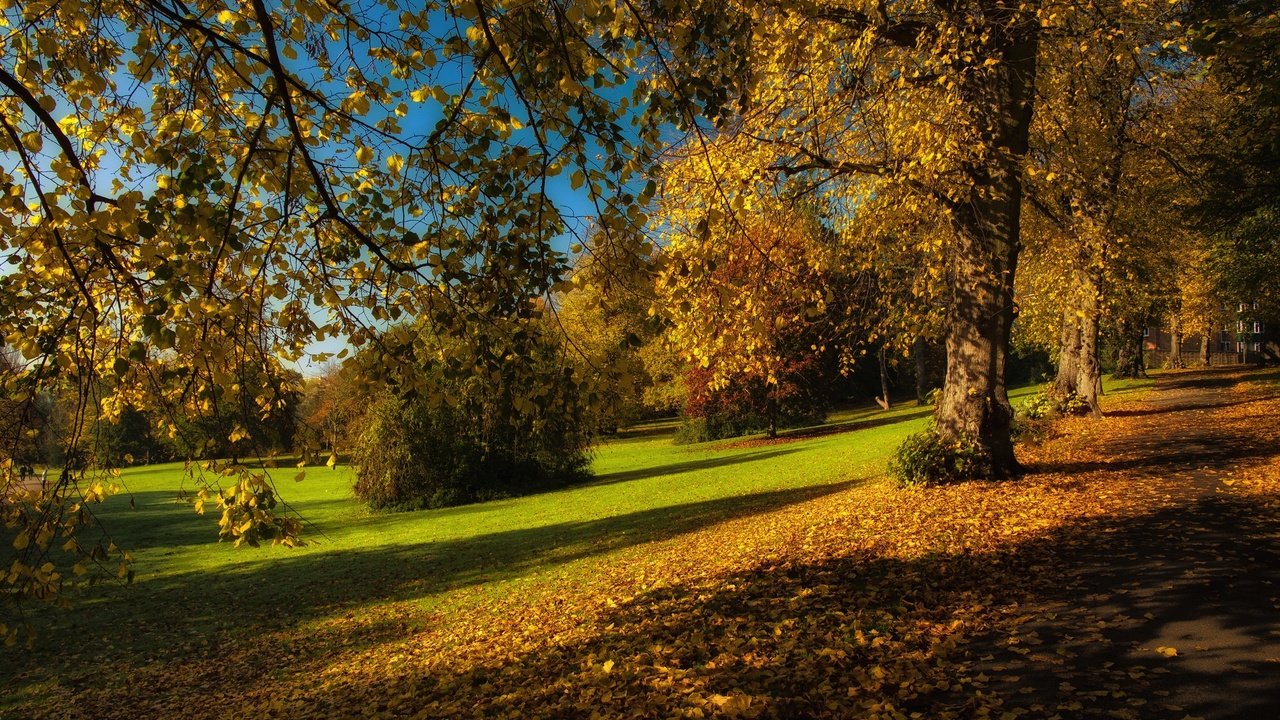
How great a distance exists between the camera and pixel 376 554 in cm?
1361

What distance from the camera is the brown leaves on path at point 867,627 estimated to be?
3.97 m

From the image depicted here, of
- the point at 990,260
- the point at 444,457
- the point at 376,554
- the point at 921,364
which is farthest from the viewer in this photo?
the point at 921,364

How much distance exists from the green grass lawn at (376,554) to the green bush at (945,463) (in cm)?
279

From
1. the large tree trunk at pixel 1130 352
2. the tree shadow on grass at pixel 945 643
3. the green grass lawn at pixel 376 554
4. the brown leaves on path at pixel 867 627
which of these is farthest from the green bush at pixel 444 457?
the large tree trunk at pixel 1130 352

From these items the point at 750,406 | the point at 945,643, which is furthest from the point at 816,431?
the point at 945,643

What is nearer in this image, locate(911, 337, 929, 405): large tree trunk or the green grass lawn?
the green grass lawn

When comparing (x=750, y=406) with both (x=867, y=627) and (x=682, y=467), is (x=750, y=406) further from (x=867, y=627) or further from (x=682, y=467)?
(x=867, y=627)

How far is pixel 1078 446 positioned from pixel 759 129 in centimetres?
973

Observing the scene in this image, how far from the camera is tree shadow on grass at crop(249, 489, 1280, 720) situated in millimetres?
3822

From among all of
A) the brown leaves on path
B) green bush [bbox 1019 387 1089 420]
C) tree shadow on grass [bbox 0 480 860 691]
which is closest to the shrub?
green bush [bbox 1019 387 1089 420]

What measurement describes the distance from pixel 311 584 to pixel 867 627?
32.4ft

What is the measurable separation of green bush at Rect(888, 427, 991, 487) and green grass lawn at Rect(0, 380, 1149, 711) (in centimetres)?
279

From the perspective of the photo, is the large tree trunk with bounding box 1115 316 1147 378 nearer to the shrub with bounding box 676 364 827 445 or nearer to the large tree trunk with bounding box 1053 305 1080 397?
the shrub with bounding box 676 364 827 445

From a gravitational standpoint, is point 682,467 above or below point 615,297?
below
